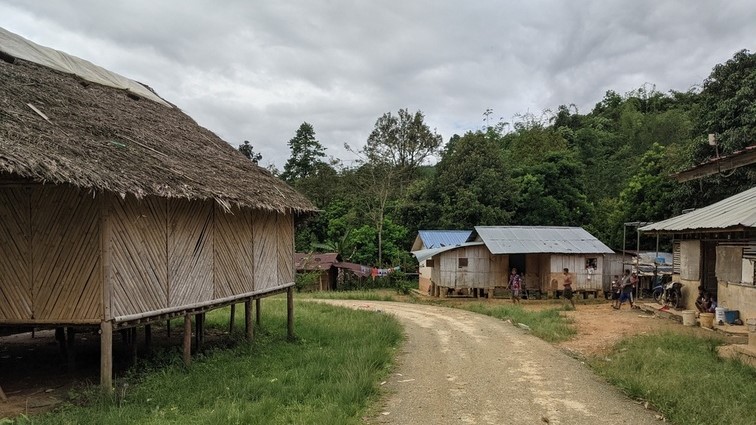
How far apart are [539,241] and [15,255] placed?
22436 mm

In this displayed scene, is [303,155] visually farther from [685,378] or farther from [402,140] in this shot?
[685,378]

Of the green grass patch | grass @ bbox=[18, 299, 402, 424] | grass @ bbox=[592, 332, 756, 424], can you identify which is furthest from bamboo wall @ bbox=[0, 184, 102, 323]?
the green grass patch

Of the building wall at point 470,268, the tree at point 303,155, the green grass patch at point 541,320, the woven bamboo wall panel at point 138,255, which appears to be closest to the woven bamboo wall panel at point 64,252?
the woven bamboo wall panel at point 138,255

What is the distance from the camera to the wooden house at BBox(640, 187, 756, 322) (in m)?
12.9

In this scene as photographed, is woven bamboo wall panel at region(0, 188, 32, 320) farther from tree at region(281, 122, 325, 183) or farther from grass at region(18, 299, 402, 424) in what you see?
tree at region(281, 122, 325, 183)

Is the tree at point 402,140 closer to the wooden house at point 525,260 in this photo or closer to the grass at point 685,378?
the wooden house at point 525,260

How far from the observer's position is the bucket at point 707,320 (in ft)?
45.4

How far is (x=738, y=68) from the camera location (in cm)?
2383

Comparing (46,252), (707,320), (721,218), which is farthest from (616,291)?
(46,252)

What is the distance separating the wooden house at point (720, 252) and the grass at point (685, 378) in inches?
114

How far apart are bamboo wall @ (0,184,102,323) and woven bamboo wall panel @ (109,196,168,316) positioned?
310mm

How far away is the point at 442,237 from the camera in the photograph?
3117 centimetres

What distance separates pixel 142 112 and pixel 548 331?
1163 centimetres

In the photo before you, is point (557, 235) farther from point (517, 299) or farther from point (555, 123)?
point (555, 123)
